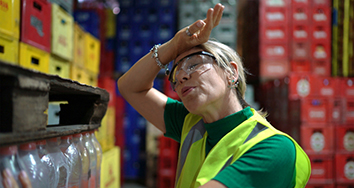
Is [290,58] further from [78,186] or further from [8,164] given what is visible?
[8,164]

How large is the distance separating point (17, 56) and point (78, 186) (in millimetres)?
1253

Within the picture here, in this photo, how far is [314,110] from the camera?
12.3 ft

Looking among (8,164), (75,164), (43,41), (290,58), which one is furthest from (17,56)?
(290,58)

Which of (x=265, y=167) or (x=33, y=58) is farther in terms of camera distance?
(x=33, y=58)

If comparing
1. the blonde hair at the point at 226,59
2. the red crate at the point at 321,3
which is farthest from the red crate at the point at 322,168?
the blonde hair at the point at 226,59

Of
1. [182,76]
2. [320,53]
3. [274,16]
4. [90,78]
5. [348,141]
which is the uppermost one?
[274,16]

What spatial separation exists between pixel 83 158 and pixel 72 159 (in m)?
0.11

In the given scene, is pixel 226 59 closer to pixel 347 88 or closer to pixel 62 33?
pixel 62 33

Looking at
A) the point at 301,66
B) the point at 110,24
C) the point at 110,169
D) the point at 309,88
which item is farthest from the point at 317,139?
the point at 110,24

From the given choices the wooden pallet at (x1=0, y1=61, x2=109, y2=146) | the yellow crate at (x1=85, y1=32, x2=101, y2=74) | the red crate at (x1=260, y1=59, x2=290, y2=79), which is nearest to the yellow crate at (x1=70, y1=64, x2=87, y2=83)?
the yellow crate at (x1=85, y1=32, x2=101, y2=74)

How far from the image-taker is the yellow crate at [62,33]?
8.01 feet

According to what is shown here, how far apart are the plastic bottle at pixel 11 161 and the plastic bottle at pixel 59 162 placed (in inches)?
9.0

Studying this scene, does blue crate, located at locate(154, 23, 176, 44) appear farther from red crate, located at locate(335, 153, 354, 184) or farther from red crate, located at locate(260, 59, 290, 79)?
red crate, located at locate(335, 153, 354, 184)

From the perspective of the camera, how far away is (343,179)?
372 cm
